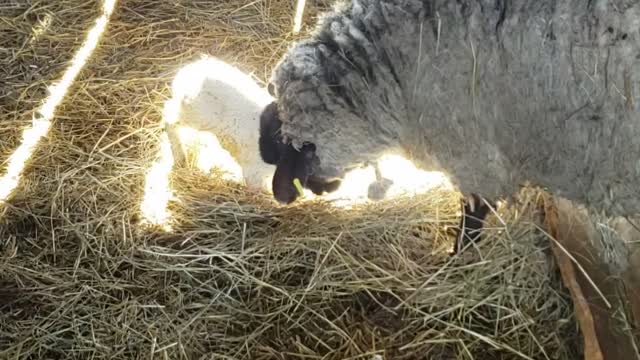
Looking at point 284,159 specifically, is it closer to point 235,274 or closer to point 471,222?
point 235,274

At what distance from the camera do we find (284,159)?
2713 mm

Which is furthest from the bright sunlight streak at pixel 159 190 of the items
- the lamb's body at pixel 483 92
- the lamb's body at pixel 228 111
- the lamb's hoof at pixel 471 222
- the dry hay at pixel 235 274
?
the lamb's hoof at pixel 471 222

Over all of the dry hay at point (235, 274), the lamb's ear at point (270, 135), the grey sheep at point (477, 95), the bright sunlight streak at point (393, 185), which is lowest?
the dry hay at point (235, 274)

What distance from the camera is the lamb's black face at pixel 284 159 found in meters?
2.69

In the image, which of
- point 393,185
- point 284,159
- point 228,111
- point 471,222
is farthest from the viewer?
point 393,185

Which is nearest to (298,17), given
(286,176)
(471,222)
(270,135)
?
(270,135)

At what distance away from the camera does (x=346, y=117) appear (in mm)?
2510

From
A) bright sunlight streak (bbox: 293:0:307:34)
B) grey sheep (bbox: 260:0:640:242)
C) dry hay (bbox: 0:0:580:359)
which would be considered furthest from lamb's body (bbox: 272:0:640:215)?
bright sunlight streak (bbox: 293:0:307:34)

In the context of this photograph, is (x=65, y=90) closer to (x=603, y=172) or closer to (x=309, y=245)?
(x=309, y=245)

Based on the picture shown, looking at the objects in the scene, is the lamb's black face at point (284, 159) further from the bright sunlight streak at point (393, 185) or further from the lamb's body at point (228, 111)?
the bright sunlight streak at point (393, 185)

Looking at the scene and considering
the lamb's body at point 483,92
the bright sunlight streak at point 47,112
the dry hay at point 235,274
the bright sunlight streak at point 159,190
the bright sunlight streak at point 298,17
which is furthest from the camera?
the bright sunlight streak at point 298,17

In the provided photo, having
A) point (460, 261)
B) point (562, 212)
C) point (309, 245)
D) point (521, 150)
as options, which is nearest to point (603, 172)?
point (521, 150)

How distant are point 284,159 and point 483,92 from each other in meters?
0.85

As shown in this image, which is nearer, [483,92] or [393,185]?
[483,92]
